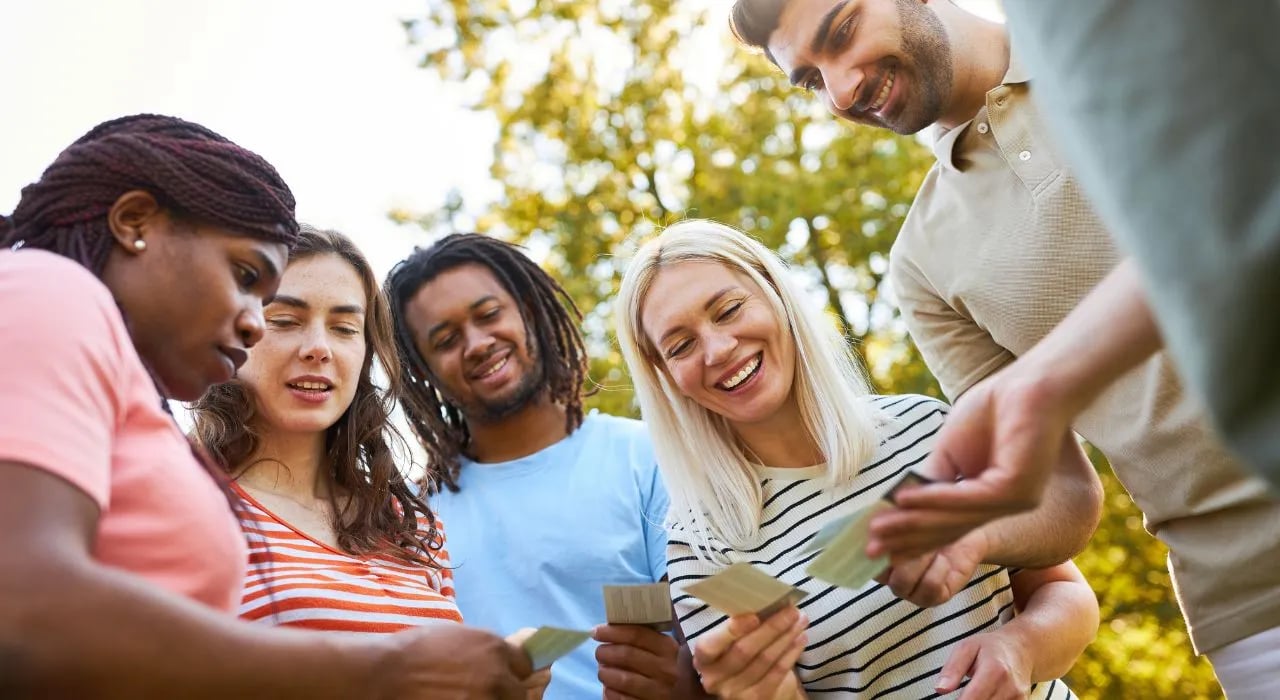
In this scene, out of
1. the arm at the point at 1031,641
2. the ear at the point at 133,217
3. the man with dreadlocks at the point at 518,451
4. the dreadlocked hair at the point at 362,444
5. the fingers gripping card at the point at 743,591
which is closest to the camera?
the ear at the point at 133,217

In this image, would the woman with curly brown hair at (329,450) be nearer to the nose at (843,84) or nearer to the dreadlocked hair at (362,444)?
the dreadlocked hair at (362,444)

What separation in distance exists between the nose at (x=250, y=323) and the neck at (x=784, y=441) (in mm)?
1982

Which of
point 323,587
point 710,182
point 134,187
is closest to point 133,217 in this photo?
point 134,187

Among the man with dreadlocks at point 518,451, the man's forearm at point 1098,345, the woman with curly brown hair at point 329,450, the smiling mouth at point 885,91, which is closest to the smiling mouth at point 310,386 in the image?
the woman with curly brown hair at point 329,450

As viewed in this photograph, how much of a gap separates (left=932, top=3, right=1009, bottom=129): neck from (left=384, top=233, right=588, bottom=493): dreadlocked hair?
2193 mm

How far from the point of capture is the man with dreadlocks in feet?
13.7

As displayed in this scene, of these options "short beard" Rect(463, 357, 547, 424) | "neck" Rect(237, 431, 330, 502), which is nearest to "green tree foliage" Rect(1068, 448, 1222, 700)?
"short beard" Rect(463, 357, 547, 424)

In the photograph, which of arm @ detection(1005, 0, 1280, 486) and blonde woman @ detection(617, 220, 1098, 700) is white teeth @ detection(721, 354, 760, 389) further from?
arm @ detection(1005, 0, 1280, 486)

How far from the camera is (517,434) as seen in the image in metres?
4.97

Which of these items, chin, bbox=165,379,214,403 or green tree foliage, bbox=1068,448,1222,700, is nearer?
chin, bbox=165,379,214,403

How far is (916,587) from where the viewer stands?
288 cm

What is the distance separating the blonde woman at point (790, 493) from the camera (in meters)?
2.99

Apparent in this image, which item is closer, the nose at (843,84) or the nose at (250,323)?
the nose at (250,323)

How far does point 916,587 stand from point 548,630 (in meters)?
1.06
